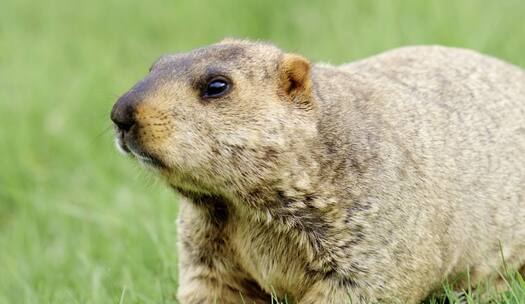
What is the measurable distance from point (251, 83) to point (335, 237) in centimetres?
92

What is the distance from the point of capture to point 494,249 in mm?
5891

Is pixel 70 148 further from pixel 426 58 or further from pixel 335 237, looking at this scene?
pixel 335 237

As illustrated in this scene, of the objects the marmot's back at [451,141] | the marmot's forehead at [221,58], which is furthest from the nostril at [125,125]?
the marmot's back at [451,141]

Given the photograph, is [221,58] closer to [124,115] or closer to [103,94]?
[124,115]

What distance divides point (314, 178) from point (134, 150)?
0.96 meters

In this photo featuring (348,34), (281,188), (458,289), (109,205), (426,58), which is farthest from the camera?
(348,34)

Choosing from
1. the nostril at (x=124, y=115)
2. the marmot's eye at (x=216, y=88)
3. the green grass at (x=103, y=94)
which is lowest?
the green grass at (x=103, y=94)

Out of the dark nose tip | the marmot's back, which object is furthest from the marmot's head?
the marmot's back

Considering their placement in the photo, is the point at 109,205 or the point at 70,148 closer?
the point at 109,205

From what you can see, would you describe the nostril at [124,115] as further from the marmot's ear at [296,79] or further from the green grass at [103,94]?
the marmot's ear at [296,79]

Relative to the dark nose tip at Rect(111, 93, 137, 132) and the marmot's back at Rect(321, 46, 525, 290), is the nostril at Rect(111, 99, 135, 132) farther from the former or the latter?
the marmot's back at Rect(321, 46, 525, 290)

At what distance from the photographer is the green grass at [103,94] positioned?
7.28 m

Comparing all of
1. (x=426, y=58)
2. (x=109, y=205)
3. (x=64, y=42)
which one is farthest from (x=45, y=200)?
(x=426, y=58)

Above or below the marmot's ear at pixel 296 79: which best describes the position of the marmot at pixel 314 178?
below
